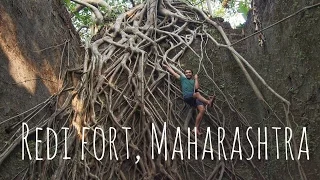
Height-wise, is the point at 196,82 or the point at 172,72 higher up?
the point at 172,72

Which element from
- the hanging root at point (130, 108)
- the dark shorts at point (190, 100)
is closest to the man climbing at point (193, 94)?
the dark shorts at point (190, 100)

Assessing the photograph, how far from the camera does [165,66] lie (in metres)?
4.27

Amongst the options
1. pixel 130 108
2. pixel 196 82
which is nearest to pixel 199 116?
pixel 196 82

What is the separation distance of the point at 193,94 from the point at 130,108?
64 cm

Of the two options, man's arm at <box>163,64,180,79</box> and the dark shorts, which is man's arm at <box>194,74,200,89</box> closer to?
the dark shorts

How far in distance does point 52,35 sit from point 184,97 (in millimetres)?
1687

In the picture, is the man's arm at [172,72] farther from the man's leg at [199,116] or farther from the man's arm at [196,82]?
the man's leg at [199,116]

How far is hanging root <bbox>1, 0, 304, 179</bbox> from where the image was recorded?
3.23m

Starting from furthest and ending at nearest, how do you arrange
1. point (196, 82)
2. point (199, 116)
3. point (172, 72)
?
point (172, 72), point (196, 82), point (199, 116)

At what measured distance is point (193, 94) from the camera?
380cm

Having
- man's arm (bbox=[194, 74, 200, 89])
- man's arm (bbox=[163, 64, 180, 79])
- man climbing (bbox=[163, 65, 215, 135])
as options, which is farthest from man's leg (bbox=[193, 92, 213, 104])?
man's arm (bbox=[163, 64, 180, 79])

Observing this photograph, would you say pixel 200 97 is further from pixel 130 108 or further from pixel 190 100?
pixel 130 108

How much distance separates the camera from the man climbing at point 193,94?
3.63 m

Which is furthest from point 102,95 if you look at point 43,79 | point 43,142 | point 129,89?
point 43,142
